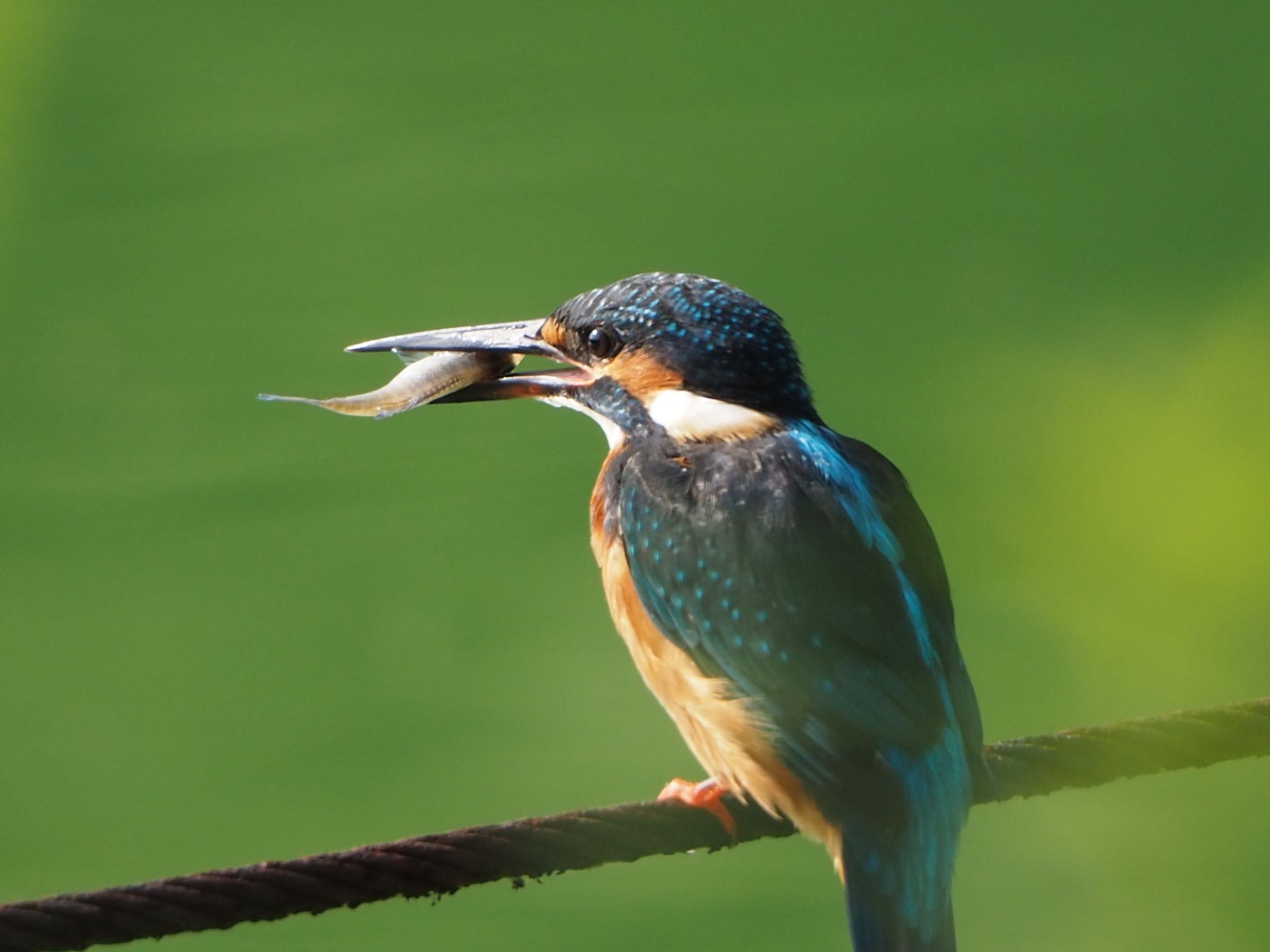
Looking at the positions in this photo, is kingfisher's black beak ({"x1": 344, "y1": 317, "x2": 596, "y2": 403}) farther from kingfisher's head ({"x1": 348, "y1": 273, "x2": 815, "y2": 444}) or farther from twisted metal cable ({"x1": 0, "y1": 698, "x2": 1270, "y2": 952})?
twisted metal cable ({"x1": 0, "y1": 698, "x2": 1270, "y2": 952})

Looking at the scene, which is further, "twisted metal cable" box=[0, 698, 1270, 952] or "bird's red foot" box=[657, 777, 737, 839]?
"bird's red foot" box=[657, 777, 737, 839]

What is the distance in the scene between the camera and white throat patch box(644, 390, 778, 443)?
66.4 inches

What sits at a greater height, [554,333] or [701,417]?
[554,333]

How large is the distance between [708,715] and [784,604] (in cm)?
16

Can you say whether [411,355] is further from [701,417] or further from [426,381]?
[701,417]

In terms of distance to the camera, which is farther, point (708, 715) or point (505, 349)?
point (505, 349)

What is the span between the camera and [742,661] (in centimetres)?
146

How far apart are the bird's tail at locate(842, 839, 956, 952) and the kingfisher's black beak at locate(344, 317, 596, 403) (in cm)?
73

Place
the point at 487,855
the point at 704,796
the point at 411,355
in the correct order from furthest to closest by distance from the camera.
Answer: the point at 411,355, the point at 704,796, the point at 487,855

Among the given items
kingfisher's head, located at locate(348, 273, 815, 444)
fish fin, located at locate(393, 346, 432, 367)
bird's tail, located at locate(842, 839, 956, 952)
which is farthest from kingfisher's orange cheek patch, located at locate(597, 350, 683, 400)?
bird's tail, located at locate(842, 839, 956, 952)

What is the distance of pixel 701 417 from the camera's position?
1729 millimetres

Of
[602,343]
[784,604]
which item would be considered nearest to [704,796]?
[784,604]


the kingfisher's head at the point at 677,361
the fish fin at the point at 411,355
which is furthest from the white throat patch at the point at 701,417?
A: the fish fin at the point at 411,355

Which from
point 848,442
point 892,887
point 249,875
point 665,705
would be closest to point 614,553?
point 665,705
